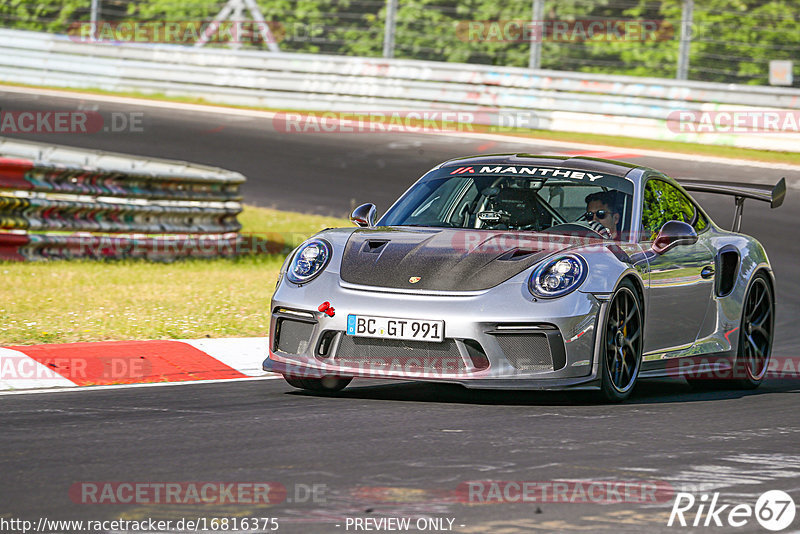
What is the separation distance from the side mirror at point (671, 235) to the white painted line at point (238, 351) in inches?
93.7

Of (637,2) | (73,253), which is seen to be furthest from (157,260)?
(637,2)

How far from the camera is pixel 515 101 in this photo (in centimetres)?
2203

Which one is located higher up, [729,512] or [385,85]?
[385,85]

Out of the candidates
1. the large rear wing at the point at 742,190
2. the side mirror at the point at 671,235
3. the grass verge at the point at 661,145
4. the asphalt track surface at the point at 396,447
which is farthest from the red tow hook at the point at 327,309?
the grass verge at the point at 661,145

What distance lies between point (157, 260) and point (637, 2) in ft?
39.3

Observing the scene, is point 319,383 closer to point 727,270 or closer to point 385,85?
point 727,270

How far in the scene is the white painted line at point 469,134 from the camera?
1939cm

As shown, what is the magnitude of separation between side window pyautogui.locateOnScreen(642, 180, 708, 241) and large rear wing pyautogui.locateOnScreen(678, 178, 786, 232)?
0.29 metres

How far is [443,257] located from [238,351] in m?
1.99

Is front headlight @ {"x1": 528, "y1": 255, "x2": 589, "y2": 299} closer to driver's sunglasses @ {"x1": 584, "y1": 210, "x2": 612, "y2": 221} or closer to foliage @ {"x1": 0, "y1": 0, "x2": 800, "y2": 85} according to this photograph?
driver's sunglasses @ {"x1": 584, "y1": 210, "x2": 612, "y2": 221}

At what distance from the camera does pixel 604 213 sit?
7.53 m

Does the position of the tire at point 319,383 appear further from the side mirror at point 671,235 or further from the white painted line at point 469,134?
the white painted line at point 469,134

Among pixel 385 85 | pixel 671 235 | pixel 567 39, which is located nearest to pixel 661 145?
pixel 567 39

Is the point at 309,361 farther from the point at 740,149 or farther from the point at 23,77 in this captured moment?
the point at 23,77
